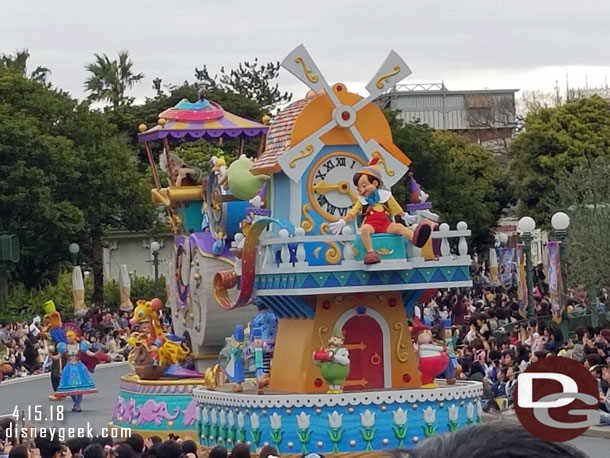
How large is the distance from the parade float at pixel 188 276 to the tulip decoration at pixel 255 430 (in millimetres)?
3230

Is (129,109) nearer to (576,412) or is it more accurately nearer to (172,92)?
(172,92)

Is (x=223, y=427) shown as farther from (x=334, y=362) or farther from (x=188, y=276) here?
(x=188, y=276)

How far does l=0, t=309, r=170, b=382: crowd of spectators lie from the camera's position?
3142 centimetres

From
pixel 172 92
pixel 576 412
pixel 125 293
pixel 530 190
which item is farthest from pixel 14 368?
pixel 172 92

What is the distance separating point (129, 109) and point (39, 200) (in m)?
19.9

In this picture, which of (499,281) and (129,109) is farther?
(129,109)

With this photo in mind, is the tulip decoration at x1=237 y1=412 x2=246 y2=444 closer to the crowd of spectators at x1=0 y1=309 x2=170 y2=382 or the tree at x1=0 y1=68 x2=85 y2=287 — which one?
the crowd of spectators at x1=0 y1=309 x2=170 y2=382

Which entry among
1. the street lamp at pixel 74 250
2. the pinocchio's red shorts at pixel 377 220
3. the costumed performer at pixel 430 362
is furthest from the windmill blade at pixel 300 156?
the street lamp at pixel 74 250

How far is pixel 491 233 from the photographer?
190 feet

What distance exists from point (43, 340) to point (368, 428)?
1979 cm

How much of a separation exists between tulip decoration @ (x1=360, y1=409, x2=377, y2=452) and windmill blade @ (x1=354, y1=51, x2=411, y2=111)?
11.8ft

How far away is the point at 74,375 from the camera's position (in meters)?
22.3

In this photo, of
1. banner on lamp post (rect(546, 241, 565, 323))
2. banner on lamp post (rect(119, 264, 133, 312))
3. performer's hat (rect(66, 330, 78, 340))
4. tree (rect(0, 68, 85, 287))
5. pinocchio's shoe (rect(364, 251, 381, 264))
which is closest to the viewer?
pinocchio's shoe (rect(364, 251, 381, 264))

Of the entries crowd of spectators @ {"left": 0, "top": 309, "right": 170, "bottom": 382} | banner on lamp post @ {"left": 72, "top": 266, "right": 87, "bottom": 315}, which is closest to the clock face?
crowd of spectators @ {"left": 0, "top": 309, "right": 170, "bottom": 382}
